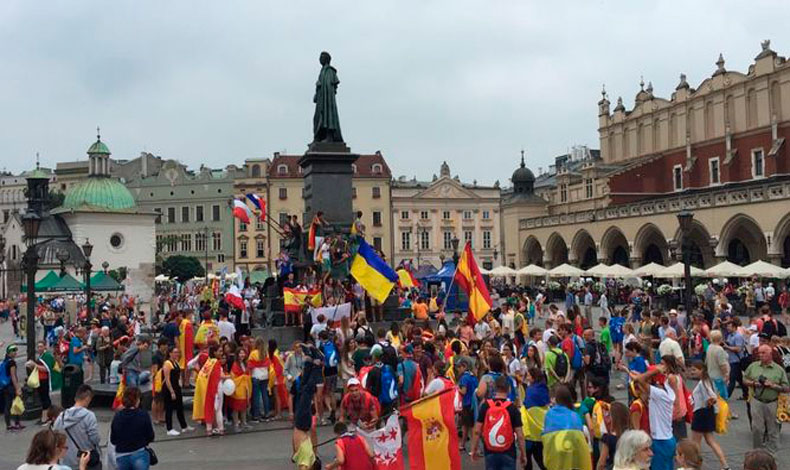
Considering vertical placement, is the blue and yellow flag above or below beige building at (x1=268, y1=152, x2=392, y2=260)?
below

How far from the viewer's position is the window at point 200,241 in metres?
86.3

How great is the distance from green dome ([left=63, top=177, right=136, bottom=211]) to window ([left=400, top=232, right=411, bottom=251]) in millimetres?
28753

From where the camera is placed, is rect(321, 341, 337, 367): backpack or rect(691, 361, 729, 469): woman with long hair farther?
rect(321, 341, 337, 367): backpack

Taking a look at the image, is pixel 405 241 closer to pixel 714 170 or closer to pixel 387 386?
pixel 714 170

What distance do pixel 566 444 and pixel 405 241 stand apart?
77.5 metres

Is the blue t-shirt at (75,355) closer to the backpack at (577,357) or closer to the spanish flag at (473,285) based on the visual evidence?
the spanish flag at (473,285)

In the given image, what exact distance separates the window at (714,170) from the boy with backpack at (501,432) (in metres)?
52.3

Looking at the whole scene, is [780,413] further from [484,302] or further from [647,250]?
[647,250]

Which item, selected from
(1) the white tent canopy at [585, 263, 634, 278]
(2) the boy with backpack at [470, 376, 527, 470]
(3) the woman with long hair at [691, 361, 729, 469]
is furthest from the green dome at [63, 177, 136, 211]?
(2) the boy with backpack at [470, 376, 527, 470]

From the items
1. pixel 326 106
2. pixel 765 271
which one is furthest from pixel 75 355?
pixel 765 271

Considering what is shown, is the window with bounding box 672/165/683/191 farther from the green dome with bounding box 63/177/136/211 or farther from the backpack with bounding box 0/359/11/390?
the backpack with bounding box 0/359/11/390

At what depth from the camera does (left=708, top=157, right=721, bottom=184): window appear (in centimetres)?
5481

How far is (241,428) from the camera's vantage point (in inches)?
481

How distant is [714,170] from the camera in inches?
2172
